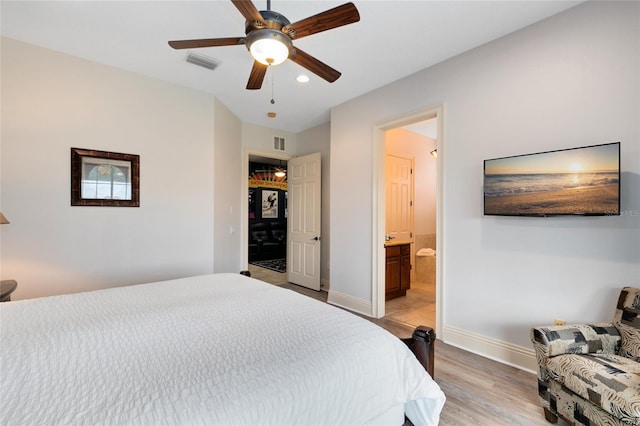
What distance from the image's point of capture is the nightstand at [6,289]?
2038mm

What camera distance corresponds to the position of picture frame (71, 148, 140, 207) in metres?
2.74

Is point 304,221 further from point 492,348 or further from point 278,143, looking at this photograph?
point 492,348

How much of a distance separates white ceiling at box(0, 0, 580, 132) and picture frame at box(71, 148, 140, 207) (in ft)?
3.22

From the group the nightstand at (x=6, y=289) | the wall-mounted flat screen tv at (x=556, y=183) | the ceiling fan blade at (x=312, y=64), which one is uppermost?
the ceiling fan blade at (x=312, y=64)

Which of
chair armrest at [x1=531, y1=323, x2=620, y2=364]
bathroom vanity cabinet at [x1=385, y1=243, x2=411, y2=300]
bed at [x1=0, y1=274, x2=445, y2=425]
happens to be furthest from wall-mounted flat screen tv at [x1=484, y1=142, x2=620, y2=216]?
bathroom vanity cabinet at [x1=385, y1=243, x2=411, y2=300]

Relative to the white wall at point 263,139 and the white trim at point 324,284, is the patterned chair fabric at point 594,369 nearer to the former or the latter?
the white trim at point 324,284

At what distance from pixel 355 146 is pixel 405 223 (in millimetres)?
1970

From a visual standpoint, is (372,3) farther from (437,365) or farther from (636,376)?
(437,365)

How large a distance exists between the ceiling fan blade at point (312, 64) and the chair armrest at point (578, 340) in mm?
2299

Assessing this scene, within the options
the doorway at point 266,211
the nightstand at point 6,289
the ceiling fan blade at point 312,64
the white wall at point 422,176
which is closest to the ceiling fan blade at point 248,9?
the ceiling fan blade at point 312,64

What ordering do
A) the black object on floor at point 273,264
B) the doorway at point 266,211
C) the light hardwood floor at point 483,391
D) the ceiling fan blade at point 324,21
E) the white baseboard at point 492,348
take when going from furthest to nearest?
the doorway at point 266,211 → the black object on floor at point 273,264 → the white baseboard at point 492,348 → the light hardwood floor at point 483,391 → the ceiling fan blade at point 324,21

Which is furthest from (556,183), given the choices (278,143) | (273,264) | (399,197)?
(273,264)

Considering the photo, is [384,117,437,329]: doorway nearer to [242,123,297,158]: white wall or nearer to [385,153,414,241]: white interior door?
[385,153,414,241]: white interior door

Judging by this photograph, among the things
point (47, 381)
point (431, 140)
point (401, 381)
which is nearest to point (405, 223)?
point (431, 140)
